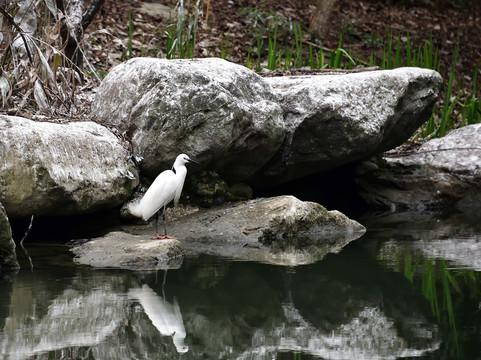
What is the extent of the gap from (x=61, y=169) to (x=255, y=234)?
1619mm

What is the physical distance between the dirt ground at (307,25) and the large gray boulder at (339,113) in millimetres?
3382

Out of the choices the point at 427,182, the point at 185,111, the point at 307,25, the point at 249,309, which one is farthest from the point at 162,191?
the point at 307,25

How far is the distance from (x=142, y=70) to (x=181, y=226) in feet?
4.59

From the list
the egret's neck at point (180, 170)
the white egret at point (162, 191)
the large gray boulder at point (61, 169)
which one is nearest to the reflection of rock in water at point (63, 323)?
the large gray boulder at point (61, 169)

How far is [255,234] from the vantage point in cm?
548

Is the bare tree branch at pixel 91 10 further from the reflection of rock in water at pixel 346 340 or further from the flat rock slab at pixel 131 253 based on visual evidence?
the reflection of rock in water at pixel 346 340

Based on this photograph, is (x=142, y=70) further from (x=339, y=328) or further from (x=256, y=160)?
(x=339, y=328)

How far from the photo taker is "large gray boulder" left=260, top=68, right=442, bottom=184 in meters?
6.52

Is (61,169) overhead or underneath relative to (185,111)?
underneath

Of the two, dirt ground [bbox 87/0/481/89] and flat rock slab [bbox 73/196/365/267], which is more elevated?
dirt ground [bbox 87/0/481/89]

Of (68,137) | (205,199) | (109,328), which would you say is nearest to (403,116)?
(205,199)

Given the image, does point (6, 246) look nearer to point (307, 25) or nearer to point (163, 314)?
point (163, 314)

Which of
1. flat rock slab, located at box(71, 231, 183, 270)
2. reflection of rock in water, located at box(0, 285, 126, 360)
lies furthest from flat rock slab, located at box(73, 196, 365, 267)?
reflection of rock in water, located at box(0, 285, 126, 360)

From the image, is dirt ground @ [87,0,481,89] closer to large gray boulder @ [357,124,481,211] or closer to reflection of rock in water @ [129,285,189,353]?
large gray boulder @ [357,124,481,211]
